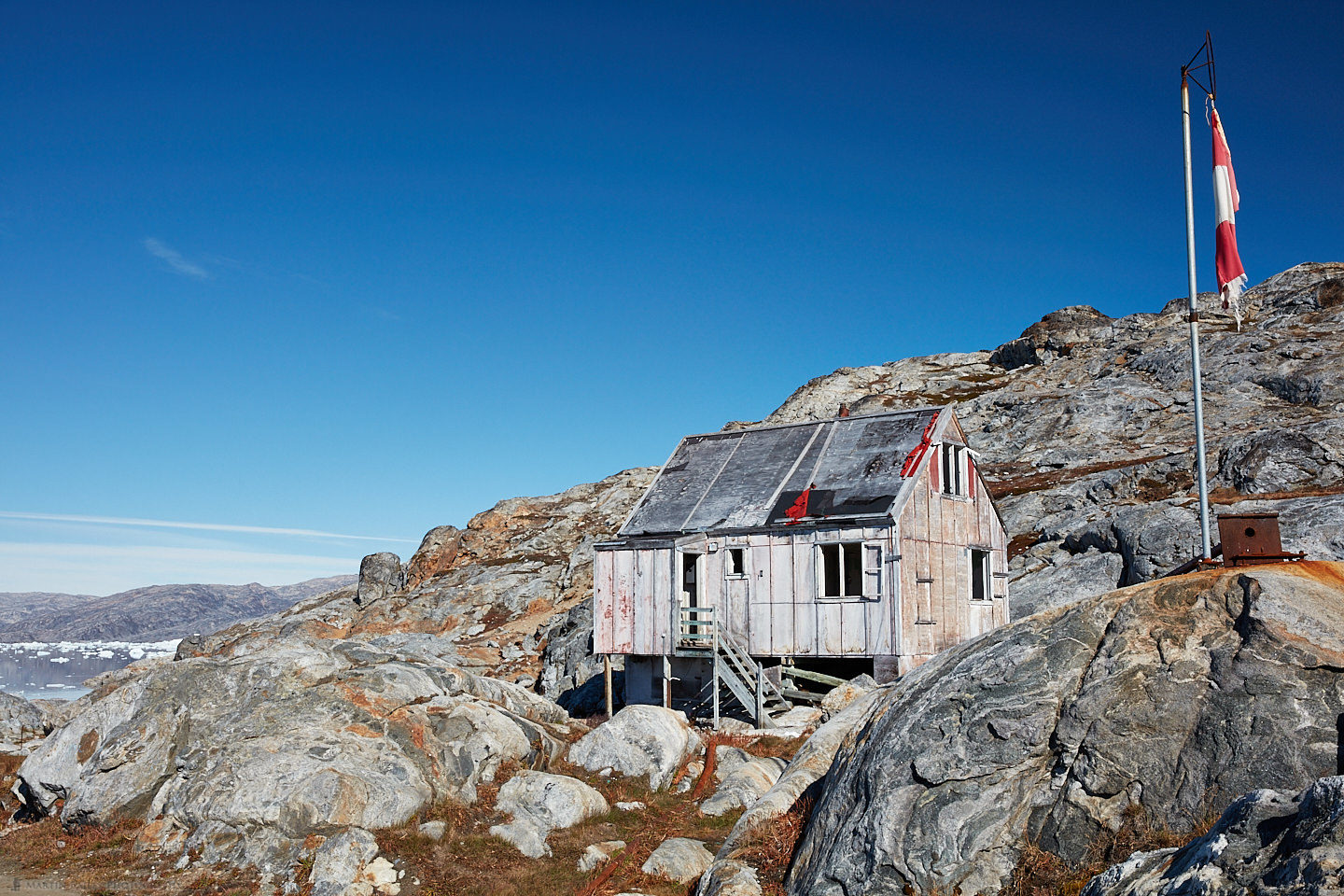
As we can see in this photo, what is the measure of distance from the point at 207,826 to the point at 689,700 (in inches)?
715

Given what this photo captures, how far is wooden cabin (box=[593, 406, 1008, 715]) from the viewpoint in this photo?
29172mm

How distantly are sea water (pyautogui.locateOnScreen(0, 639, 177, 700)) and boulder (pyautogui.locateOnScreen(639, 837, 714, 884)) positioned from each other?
175 feet

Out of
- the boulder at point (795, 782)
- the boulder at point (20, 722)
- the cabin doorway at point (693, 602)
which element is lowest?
the boulder at point (20, 722)

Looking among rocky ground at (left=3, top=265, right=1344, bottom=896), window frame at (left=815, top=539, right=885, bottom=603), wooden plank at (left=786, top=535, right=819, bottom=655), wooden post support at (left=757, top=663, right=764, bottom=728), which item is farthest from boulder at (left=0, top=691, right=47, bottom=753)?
window frame at (left=815, top=539, right=885, bottom=603)

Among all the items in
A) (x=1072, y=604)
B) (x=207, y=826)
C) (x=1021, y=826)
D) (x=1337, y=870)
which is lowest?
(x=207, y=826)

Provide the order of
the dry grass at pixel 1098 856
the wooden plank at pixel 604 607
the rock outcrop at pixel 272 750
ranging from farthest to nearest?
the wooden plank at pixel 604 607 < the rock outcrop at pixel 272 750 < the dry grass at pixel 1098 856

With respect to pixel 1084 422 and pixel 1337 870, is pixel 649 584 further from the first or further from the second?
pixel 1084 422

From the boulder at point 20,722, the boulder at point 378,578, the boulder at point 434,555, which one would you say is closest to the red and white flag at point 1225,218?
the boulder at point 20,722

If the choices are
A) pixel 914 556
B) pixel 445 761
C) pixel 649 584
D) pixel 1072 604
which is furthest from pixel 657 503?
pixel 1072 604

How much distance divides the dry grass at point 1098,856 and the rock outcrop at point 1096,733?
0.09m

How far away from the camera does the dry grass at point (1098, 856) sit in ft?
29.3

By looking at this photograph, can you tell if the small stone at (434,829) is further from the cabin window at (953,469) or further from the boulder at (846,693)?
the cabin window at (953,469)

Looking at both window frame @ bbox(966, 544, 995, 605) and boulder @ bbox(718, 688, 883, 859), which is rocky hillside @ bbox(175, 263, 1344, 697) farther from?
boulder @ bbox(718, 688, 883, 859)

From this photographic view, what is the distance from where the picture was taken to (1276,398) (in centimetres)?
6381
